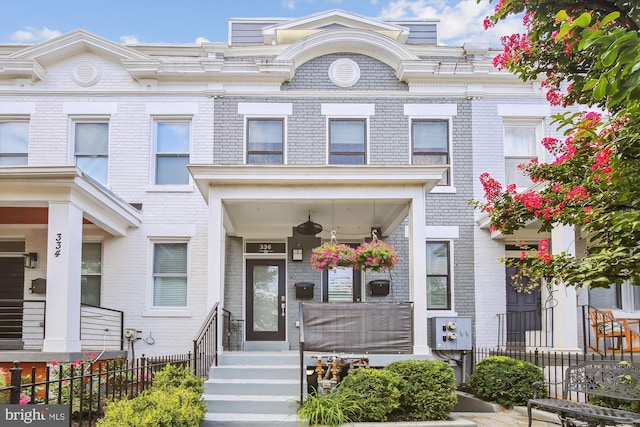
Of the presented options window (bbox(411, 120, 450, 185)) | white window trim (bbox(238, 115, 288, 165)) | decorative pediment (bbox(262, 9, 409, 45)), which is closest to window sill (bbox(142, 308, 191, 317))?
white window trim (bbox(238, 115, 288, 165))

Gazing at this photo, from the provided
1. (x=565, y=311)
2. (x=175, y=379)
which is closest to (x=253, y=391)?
(x=175, y=379)

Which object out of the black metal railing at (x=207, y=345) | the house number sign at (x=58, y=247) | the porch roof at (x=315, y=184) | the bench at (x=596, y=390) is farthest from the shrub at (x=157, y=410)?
the bench at (x=596, y=390)

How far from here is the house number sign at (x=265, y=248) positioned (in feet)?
42.4

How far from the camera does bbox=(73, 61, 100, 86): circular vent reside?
13.1 meters

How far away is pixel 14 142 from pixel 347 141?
24.0 feet

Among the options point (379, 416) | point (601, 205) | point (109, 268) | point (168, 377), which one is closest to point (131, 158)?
point (109, 268)

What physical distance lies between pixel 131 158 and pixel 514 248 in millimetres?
8544

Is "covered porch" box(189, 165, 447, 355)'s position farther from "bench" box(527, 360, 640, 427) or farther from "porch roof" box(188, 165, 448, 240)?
"bench" box(527, 360, 640, 427)

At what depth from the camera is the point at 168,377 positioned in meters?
7.02

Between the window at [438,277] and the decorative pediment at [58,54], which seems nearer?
the window at [438,277]

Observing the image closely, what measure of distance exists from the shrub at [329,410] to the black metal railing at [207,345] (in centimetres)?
157

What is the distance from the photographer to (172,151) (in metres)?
13.0

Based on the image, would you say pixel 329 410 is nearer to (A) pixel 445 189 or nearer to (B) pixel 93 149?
(A) pixel 445 189

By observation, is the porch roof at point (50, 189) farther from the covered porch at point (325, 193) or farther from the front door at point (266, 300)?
the front door at point (266, 300)
